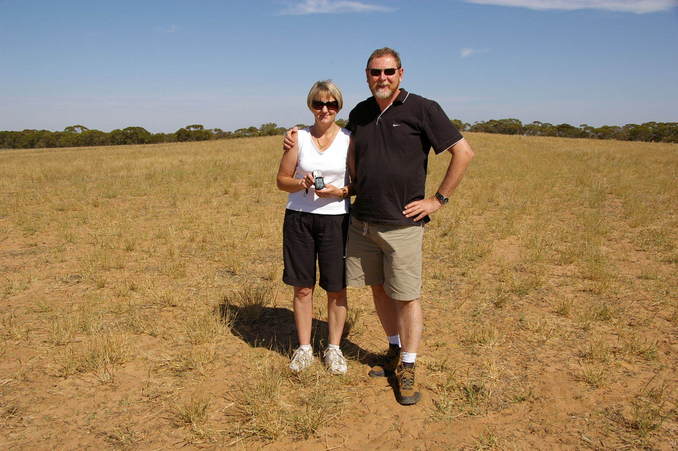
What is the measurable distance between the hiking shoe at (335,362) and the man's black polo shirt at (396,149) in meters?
1.20

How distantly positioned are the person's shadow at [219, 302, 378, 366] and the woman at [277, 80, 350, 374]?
1.60ft

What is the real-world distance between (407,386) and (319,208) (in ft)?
4.72

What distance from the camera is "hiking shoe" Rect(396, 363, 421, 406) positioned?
3.26 m

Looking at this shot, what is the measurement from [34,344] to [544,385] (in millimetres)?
4410

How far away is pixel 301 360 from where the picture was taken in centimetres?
365

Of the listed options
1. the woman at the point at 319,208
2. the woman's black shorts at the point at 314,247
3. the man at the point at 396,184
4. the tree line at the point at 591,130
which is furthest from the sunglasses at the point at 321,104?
the tree line at the point at 591,130

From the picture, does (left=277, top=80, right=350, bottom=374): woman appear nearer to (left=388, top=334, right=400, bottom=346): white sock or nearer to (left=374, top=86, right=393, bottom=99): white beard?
(left=374, top=86, right=393, bottom=99): white beard

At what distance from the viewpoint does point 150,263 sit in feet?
21.6

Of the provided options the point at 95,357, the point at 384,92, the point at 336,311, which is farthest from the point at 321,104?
the point at 95,357

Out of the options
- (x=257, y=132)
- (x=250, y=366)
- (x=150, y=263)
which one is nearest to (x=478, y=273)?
(x=250, y=366)

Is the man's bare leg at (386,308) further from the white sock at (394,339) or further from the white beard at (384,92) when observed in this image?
the white beard at (384,92)

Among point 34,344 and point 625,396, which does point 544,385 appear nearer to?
point 625,396

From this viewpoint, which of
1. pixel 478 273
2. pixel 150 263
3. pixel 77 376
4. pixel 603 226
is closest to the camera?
pixel 77 376

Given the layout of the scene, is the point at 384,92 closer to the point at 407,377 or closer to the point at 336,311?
the point at 336,311
